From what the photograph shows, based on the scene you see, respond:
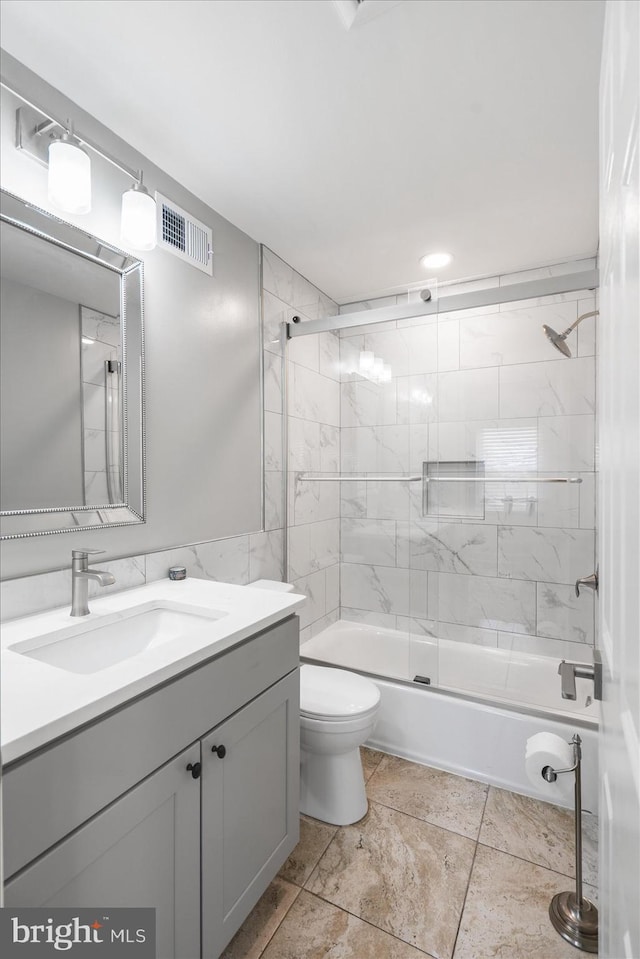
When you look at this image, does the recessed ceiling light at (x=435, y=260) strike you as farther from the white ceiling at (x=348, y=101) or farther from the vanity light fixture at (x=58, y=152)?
the vanity light fixture at (x=58, y=152)

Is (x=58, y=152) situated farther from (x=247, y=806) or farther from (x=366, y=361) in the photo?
(x=247, y=806)

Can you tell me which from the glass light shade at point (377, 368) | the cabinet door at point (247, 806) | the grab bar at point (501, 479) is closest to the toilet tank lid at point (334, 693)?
the cabinet door at point (247, 806)

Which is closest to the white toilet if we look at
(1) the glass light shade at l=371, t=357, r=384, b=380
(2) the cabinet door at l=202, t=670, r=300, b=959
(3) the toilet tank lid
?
→ (3) the toilet tank lid

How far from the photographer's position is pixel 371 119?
1.54 metres

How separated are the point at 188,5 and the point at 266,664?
174cm

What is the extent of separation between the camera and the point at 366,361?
2.54 metres

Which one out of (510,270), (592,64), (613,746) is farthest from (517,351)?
(613,746)

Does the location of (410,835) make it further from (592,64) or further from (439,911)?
(592,64)

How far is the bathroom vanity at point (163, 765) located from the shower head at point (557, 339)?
5.59 ft

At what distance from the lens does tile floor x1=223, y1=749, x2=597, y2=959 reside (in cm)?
130

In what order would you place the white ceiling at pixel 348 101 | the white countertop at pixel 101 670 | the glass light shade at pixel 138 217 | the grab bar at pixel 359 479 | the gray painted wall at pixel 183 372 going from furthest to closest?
the grab bar at pixel 359 479
the glass light shade at pixel 138 217
the gray painted wall at pixel 183 372
the white ceiling at pixel 348 101
the white countertop at pixel 101 670

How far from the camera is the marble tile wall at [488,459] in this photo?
2.21 metres

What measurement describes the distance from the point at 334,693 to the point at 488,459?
1315 millimetres

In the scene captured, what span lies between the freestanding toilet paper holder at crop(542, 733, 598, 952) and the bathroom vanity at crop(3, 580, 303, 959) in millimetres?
803
